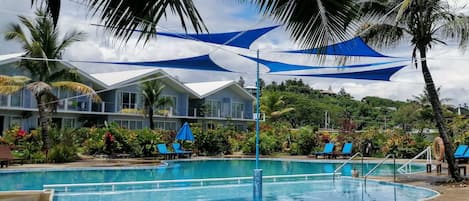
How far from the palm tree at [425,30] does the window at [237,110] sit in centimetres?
2653

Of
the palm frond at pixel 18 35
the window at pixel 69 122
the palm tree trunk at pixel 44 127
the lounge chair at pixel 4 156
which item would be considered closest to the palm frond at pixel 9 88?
the palm tree trunk at pixel 44 127

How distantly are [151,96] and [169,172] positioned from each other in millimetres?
15465

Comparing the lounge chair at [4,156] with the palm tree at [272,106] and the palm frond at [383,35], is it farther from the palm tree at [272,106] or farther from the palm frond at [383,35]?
the palm tree at [272,106]

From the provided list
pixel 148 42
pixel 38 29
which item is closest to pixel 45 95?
pixel 38 29

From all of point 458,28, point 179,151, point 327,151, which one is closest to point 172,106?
point 179,151

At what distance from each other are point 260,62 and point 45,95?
35.0ft

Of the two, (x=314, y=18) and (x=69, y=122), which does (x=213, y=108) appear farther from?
(x=314, y=18)

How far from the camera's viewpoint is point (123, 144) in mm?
19391

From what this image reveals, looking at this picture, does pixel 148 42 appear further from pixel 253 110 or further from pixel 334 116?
pixel 334 116

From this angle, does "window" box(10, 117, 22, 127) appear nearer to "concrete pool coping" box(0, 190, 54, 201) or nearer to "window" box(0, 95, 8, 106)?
"window" box(0, 95, 8, 106)

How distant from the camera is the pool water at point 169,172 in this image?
1275 cm

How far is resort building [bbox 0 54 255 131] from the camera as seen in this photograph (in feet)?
84.0

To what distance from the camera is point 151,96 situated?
30297mm

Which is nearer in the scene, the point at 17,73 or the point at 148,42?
the point at 148,42
